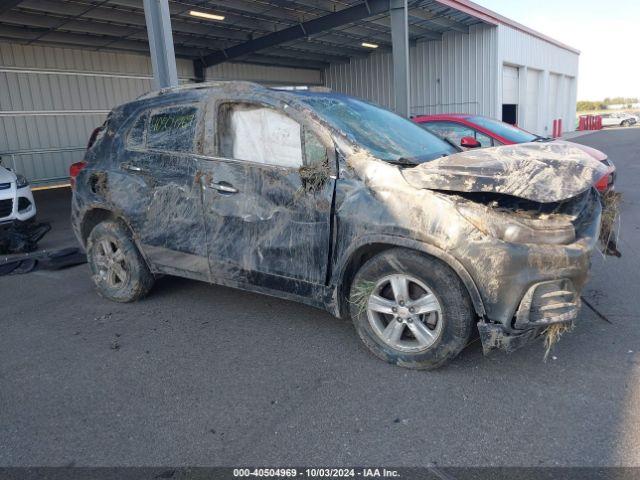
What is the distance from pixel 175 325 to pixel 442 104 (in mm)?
19942

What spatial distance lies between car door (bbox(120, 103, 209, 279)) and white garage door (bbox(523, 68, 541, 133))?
79.7 ft

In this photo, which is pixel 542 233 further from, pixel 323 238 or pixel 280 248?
pixel 280 248

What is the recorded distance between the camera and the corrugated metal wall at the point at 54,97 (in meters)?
14.6

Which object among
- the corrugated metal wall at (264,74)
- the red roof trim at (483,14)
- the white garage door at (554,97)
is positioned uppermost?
the red roof trim at (483,14)

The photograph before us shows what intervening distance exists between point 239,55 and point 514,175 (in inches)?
652

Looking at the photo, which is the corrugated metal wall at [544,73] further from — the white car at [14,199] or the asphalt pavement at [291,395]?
the asphalt pavement at [291,395]

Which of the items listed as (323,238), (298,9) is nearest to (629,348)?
(323,238)

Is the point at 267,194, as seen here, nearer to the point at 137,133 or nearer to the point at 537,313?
the point at 137,133

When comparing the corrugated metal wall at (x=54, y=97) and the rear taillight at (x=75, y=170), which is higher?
the corrugated metal wall at (x=54, y=97)

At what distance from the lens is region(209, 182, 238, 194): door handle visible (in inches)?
150

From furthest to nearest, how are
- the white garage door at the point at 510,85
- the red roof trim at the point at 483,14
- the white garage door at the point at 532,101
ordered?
1. the white garage door at the point at 532,101
2. the white garage door at the point at 510,85
3. the red roof trim at the point at 483,14

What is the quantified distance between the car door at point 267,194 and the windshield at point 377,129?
0.80ft

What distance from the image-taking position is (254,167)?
3723 mm

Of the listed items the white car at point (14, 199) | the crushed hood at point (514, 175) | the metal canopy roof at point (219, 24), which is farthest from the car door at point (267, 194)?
the metal canopy roof at point (219, 24)
